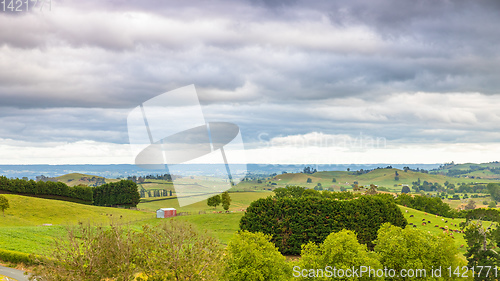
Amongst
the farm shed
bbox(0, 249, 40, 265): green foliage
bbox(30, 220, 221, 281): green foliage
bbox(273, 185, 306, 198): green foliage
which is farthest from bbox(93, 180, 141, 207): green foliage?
bbox(30, 220, 221, 281): green foliage

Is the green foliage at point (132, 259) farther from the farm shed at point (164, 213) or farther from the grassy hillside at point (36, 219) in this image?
the farm shed at point (164, 213)

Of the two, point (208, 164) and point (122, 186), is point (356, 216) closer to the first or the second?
point (208, 164)

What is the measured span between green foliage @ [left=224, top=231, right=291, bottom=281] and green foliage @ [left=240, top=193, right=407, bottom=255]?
2686 cm

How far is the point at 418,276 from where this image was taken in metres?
24.8

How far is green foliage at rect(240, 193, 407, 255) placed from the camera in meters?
51.6

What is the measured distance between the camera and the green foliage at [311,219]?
5156 centimetres

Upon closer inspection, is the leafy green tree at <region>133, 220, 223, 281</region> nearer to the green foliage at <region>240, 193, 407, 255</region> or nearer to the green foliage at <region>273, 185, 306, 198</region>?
the green foliage at <region>240, 193, 407, 255</region>

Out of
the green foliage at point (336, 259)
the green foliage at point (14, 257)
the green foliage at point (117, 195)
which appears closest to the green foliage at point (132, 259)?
the green foliage at point (336, 259)

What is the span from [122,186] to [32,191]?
28.7 metres

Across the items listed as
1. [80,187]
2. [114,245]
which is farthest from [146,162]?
[80,187]

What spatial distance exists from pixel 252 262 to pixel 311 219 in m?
30.1

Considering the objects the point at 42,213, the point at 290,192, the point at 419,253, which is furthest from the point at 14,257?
the point at 290,192

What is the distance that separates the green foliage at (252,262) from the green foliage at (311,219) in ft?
88.1

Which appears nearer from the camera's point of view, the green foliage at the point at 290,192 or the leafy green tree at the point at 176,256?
the leafy green tree at the point at 176,256
